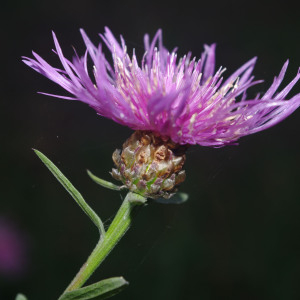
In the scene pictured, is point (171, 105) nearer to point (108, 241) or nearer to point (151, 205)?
point (108, 241)

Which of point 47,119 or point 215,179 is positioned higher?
point 47,119

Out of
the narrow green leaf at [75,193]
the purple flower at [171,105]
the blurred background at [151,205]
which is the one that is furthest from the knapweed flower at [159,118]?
the blurred background at [151,205]

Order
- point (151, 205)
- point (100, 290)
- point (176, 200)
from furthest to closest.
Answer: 1. point (151, 205)
2. point (176, 200)
3. point (100, 290)

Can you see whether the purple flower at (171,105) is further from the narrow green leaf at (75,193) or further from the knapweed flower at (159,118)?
the narrow green leaf at (75,193)

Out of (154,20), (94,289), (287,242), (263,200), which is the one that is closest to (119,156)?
(94,289)

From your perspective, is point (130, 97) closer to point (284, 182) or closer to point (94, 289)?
point (94, 289)

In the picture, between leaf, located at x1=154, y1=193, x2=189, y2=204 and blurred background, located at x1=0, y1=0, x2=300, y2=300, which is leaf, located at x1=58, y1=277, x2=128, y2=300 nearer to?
leaf, located at x1=154, y1=193, x2=189, y2=204

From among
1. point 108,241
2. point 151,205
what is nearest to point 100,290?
point 108,241
